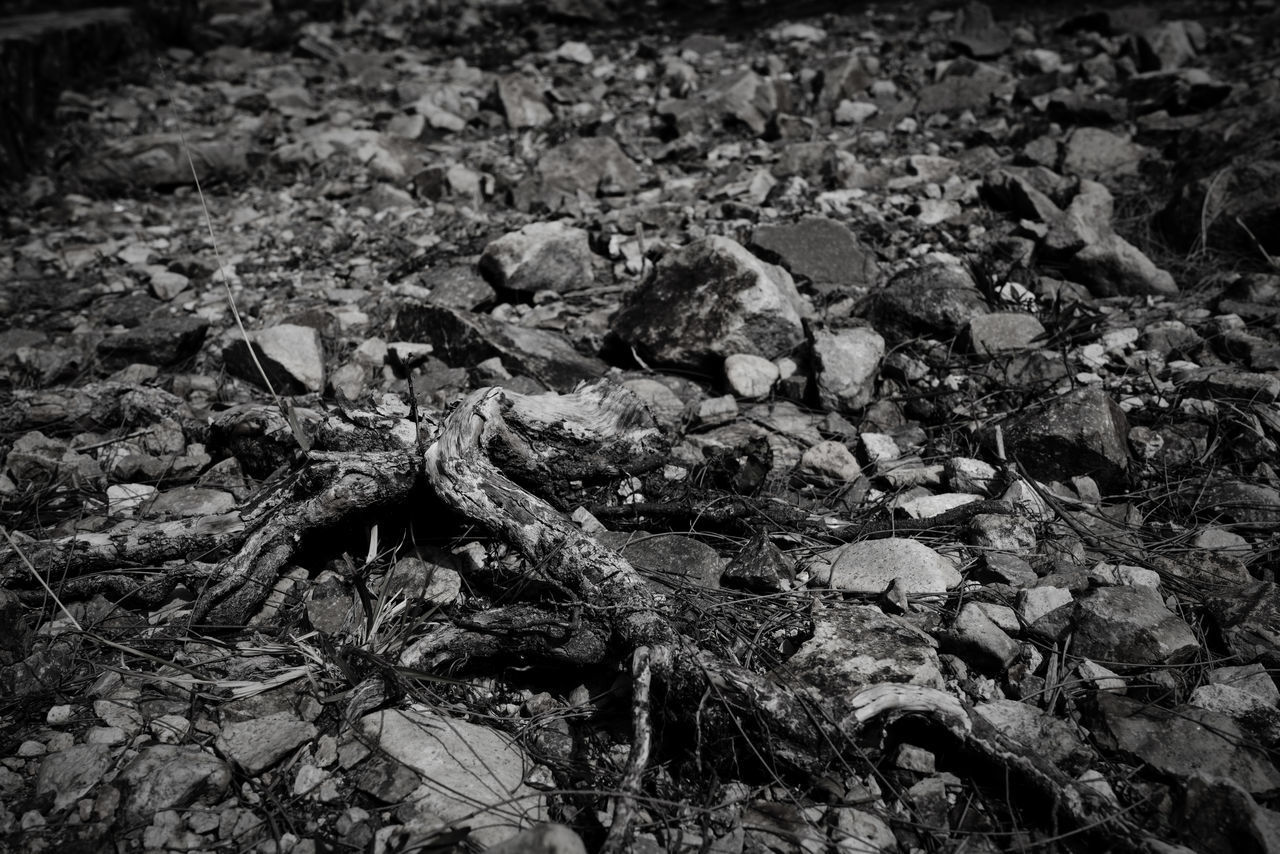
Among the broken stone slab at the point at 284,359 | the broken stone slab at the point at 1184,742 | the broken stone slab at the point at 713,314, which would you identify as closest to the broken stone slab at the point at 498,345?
the broken stone slab at the point at 713,314

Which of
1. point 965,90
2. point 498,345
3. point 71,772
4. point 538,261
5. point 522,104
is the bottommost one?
point 71,772

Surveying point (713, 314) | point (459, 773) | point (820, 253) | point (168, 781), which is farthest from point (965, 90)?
point (168, 781)

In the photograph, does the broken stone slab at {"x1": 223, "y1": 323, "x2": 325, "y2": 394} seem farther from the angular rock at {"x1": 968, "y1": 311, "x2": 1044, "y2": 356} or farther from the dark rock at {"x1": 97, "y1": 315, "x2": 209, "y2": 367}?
the angular rock at {"x1": 968, "y1": 311, "x2": 1044, "y2": 356}

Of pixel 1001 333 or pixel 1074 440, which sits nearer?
pixel 1074 440

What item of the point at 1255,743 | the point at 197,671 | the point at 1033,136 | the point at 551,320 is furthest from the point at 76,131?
the point at 1255,743

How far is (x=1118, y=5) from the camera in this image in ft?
22.8

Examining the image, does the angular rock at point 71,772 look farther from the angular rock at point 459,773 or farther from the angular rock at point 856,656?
the angular rock at point 856,656

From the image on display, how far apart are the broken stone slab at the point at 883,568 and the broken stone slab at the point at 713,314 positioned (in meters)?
1.21

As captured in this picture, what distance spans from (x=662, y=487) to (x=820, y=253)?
1827 millimetres

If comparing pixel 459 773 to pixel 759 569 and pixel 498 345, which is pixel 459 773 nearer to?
pixel 759 569

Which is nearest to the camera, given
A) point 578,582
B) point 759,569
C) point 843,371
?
point 578,582

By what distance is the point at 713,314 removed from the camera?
133 inches

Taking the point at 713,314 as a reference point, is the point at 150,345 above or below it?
below

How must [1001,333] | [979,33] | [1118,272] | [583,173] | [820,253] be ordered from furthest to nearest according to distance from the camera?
[979,33]
[583,173]
[820,253]
[1118,272]
[1001,333]
